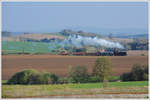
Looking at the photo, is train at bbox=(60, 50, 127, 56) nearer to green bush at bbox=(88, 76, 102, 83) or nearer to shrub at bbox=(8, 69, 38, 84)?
green bush at bbox=(88, 76, 102, 83)

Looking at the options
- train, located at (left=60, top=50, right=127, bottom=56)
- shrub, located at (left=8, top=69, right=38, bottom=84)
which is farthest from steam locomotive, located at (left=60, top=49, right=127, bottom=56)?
shrub, located at (left=8, top=69, right=38, bottom=84)

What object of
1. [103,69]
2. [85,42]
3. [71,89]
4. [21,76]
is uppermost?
[85,42]

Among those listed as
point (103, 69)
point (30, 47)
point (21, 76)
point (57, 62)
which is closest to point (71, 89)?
point (57, 62)

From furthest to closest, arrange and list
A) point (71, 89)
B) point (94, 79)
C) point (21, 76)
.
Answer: point (94, 79) → point (21, 76) → point (71, 89)

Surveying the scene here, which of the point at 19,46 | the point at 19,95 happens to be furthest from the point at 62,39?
the point at 19,95

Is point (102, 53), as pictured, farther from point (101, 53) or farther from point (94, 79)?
point (94, 79)

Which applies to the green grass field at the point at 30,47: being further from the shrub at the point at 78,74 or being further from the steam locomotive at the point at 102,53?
the shrub at the point at 78,74
